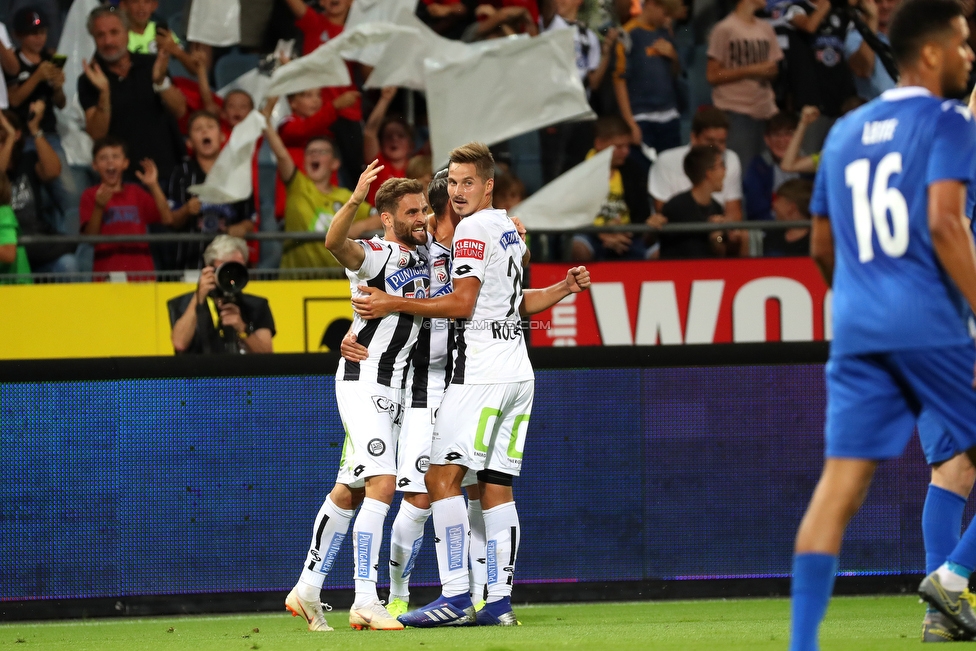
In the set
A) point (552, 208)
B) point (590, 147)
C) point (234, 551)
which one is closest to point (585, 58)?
point (590, 147)

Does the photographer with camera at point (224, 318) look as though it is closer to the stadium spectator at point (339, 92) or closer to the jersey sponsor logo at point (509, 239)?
the stadium spectator at point (339, 92)

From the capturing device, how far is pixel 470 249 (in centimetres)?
639

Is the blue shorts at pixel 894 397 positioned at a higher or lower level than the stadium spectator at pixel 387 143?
lower

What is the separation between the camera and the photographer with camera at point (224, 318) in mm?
8875

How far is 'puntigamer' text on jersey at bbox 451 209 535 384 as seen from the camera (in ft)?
21.3

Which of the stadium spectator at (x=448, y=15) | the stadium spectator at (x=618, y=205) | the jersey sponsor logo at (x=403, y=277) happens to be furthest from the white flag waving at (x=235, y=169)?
the jersey sponsor logo at (x=403, y=277)

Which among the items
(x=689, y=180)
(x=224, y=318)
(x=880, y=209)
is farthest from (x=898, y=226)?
(x=689, y=180)

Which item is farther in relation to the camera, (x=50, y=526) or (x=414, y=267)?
(x=50, y=526)

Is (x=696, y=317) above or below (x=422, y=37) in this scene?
below

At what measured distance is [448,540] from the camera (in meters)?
6.46

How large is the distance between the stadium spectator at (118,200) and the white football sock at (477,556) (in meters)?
5.00

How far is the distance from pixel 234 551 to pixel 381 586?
0.93 metres

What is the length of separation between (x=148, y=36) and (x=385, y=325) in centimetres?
602

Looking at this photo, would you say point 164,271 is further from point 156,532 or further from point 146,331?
point 156,532
